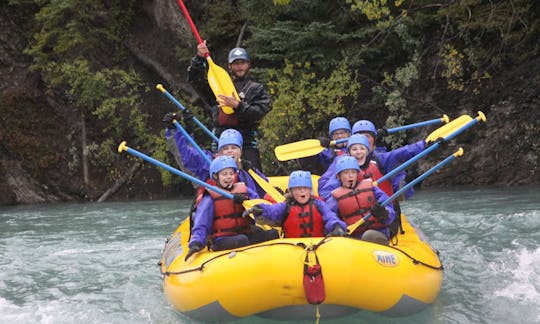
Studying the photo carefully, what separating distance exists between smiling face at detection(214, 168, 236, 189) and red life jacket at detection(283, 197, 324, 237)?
1.77ft

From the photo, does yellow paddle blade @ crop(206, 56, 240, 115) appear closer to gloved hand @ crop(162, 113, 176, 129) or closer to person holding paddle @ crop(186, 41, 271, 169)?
person holding paddle @ crop(186, 41, 271, 169)

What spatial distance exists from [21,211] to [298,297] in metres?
8.28

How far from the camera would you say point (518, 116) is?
9.45 metres

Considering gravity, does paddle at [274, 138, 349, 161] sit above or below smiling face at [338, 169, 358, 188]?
above

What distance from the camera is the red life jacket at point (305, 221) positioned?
13.6 ft

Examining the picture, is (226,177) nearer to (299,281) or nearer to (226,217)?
(226,217)

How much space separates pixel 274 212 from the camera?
4156 mm

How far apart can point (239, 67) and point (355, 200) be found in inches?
65.2

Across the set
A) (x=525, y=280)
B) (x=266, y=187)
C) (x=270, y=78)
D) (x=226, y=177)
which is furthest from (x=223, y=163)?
(x=270, y=78)

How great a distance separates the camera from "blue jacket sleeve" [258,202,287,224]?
163 inches

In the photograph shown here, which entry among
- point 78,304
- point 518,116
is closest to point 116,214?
point 78,304

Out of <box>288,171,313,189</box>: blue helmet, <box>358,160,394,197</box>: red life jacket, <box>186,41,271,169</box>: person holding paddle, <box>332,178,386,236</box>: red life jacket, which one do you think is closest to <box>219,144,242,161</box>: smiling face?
<box>186,41,271,169</box>: person holding paddle

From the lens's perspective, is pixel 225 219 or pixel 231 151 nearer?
pixel 225 219

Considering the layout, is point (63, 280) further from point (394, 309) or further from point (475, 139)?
point (475, 139)
